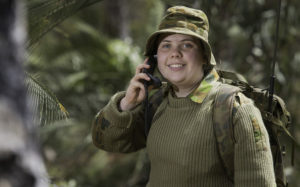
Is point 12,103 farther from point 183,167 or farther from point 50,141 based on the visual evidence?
point 50,141

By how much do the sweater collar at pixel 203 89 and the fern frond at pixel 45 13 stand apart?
3.58 ft

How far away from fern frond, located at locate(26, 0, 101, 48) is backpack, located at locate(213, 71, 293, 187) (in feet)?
3.80

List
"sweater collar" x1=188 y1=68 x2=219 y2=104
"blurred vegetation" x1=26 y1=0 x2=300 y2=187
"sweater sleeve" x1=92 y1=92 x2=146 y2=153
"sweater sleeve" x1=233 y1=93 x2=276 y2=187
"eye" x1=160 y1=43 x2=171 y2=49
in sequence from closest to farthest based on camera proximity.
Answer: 1. "sweater sleeve" x1=233 y1=93 x2=276 y2=187
2. "sweater collar" x1=188 y1=68 x2=219 y2=104
3. "eye" x1=160 y1=43 x2=171 y2=49
4. "sweater sleeve" x1=92 y1=92 x2=146 y2=153
5. "blurred vegetation" x1=26 y1=0 x2=300 y2=187

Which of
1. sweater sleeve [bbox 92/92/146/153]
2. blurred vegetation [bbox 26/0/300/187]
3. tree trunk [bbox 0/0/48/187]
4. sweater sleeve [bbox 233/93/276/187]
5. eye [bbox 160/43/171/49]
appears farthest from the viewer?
blurred vegetation [bbox 26/0/300/187]

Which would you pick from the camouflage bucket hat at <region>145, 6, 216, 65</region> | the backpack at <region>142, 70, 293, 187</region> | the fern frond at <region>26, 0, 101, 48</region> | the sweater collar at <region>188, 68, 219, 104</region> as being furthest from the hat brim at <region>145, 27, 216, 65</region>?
the fern frond at <region>26, 0, 101, 48</region>

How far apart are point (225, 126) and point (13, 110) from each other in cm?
166

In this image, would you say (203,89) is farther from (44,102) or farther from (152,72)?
(44,102)

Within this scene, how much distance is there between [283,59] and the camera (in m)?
6.87

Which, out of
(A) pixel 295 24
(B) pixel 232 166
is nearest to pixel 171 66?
(B) pixel 232 166

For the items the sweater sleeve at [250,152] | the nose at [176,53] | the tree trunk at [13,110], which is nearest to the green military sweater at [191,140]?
the sweater sleeve at [250,152]

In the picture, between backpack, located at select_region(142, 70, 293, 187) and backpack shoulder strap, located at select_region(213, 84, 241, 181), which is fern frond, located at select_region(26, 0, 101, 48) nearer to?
backpack, located at select_region(142, 70, 293, 187)

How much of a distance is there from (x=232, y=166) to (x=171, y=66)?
70cm

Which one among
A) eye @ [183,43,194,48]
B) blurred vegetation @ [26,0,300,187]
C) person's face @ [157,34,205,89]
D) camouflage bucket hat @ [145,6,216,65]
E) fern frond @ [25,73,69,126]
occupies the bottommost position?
blurred vegetation @ [26,0,300,187]

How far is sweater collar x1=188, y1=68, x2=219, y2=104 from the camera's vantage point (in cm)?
250
